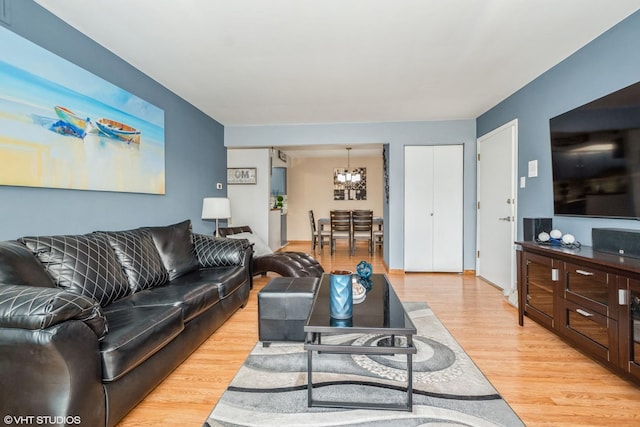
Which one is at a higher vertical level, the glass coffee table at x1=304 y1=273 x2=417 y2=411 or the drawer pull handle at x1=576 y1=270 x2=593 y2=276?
the drawer pull handle at x1=576 y1=270 x2=593 y2=276

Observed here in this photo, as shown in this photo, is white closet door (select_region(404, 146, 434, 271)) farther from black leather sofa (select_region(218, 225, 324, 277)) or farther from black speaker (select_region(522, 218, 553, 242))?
black speaker (select_region(522, 218, 553, 242))

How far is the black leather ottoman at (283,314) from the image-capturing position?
2369 mm

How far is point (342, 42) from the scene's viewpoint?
8.46 feet

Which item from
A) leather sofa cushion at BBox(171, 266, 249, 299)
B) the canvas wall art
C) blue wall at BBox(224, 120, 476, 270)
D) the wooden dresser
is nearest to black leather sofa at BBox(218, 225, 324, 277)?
leather sofa cushion at BBox(171, 266, 249, 299)

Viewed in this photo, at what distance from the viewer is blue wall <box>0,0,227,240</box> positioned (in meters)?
2.03

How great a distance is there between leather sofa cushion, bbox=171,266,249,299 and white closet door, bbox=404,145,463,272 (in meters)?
2.91

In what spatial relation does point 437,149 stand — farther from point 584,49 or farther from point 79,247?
point 79,247

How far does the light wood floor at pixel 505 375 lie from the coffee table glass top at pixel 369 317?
69cm

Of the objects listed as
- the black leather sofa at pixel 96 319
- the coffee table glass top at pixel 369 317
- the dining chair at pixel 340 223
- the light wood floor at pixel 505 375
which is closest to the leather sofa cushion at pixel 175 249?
the black leather sofa at pixel 96 319

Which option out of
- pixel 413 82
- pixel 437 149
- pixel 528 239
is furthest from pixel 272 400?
pixel 437 149

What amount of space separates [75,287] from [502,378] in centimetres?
257

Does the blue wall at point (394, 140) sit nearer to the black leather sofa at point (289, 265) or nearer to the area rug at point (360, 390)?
the black leather sofa at point (289, 265)

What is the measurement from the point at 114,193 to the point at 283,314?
71.5 inches

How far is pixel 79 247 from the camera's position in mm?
2014
